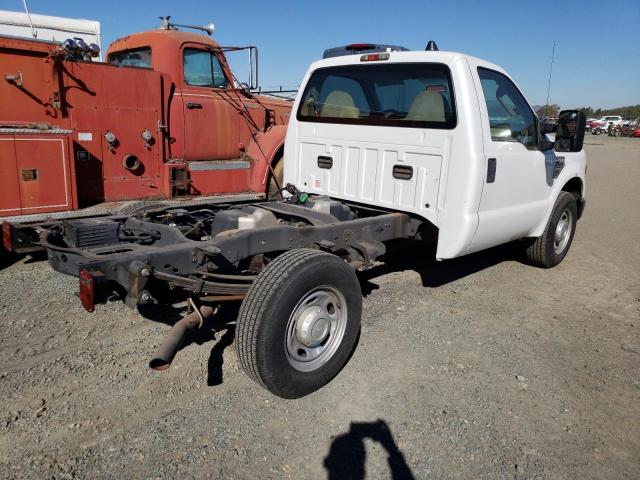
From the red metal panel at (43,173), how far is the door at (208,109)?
1.94 meters

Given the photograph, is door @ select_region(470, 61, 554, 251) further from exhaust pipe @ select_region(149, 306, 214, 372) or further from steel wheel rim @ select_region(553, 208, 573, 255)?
exhaust pipe @ select_region(149, 306, 214, 372)

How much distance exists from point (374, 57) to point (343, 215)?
1.49m

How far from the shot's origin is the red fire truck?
5.60 meters

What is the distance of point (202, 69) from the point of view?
306 inches

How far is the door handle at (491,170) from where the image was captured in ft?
14.6

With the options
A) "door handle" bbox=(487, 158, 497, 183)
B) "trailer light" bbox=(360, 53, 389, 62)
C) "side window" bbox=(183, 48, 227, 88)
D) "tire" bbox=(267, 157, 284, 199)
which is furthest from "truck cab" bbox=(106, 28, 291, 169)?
"door handle" bbox=(487, 158, 497, 183)

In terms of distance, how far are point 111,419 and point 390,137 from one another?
312 cm

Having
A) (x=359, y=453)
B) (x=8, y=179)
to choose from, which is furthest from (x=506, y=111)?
(x=8, y=179)

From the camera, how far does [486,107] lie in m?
4.49

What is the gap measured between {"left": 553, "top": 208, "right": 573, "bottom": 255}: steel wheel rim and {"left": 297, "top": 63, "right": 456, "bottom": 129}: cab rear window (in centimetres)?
253

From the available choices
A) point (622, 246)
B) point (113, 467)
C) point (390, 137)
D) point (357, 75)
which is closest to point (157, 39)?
point (357, 75)

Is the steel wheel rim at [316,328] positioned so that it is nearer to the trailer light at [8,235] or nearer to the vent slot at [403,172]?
the vent slot at [403,172]

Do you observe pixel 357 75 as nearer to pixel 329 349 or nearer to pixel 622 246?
pixel 329 349

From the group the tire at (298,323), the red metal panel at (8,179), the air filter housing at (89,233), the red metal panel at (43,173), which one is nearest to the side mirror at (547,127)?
the tire at (298,323)
